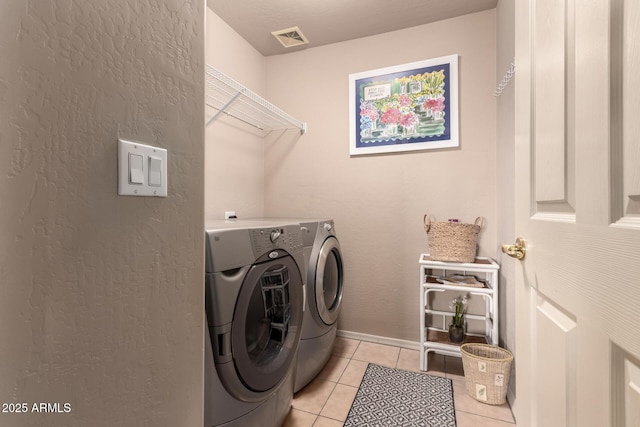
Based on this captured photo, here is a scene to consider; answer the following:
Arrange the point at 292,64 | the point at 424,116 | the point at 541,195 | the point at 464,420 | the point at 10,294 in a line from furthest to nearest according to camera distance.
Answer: the point at 292,64 < the point at 424,116 < the point at 464,420 < the point at 541,195 < the point at 10,294

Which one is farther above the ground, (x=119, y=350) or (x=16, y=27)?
(x=16, y=27)

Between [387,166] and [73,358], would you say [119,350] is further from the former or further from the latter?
[387,166]

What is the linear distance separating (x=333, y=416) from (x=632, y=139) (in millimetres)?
1607

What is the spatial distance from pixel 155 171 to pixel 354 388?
1.66m

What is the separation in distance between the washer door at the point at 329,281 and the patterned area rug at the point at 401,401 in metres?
0.45

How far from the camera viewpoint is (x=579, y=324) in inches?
21.9

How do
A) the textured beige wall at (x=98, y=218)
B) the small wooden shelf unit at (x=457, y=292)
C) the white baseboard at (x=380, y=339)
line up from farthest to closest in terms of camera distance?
1. the white baseboard at (x=380, y=339)
2. the small wooden shelf unit at (x=457, y=292)
3. the textured beige wall at (x=98, y=218)

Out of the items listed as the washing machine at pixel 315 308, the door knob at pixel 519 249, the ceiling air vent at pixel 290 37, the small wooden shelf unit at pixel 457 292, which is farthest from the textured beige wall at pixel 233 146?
the door knob at pixel 519 249

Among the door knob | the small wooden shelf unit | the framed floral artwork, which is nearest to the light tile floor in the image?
the small wooden shelf unit

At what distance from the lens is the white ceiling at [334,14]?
1839 millimetres

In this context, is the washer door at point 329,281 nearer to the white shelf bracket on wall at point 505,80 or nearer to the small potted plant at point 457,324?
the small potted plant at point 457,324

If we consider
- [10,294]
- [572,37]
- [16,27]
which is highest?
[572,37]

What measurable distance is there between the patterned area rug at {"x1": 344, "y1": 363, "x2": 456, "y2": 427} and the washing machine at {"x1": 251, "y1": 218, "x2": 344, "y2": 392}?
31cm

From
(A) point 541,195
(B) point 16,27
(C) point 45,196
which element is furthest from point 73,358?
(A) point 541,195
